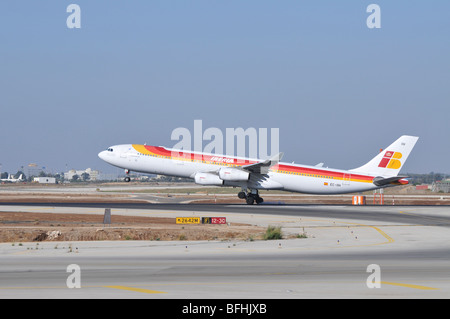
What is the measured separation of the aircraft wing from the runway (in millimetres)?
26506

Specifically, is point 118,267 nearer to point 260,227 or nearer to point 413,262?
point 413,262

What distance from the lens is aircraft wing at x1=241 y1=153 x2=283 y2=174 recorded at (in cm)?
6247

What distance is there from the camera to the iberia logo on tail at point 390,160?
213 feet

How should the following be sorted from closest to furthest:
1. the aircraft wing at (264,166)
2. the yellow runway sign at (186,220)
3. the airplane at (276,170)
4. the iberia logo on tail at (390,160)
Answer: the yellow runway sign at (186,220)
the aircraft wing at (264,166)
the airplane at (276,170)
the iberia logo on tail at (390,160)

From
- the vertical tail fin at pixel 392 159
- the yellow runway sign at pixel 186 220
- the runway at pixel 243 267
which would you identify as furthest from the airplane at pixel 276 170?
the runway at pixel 243 267

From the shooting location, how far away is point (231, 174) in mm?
62156

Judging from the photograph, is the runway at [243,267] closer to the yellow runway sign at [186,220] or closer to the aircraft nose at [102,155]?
the yellow runway sign at [186,220]

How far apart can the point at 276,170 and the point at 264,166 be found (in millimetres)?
2005

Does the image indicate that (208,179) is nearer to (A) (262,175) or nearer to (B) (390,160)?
(A) (262,175)

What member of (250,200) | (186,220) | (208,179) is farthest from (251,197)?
(186,220)

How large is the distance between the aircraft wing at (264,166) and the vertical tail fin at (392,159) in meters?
9.21

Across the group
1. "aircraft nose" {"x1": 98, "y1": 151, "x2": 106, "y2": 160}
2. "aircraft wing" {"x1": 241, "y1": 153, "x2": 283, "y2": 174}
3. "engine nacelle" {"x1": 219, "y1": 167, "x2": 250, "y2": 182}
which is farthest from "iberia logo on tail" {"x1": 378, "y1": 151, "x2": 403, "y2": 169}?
"aircraft nose" {"x1": 98, "y1": 151, "x2": 106, "y2": 160}

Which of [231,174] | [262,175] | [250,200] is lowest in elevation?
[250,200]
